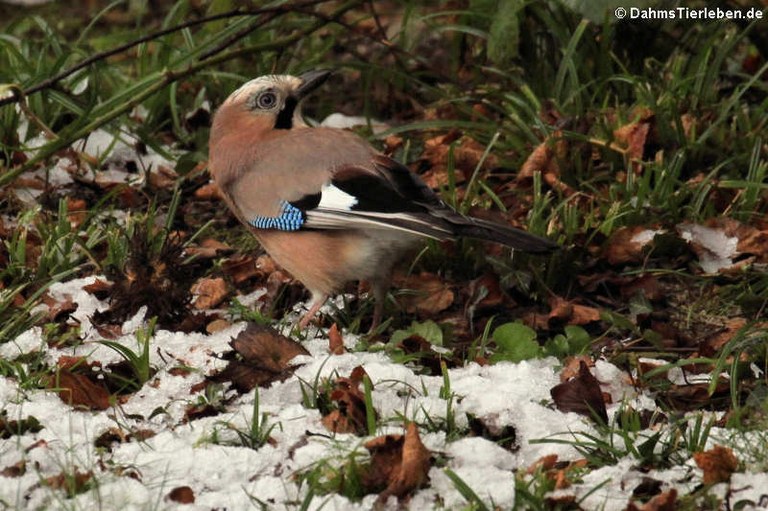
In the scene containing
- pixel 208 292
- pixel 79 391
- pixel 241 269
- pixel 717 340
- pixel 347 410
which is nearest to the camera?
pixel 347 410

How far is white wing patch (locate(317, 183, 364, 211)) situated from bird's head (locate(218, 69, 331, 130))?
608 millimetres

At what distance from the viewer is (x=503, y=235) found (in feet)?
14.0

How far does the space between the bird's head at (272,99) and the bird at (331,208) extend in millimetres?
74

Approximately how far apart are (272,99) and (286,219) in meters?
0.69

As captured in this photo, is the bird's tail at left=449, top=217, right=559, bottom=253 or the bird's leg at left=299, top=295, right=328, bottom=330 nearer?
the bird's tail at left=449, top=217, right=559, bottom=253

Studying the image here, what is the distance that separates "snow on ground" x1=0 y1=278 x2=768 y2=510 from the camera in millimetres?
3342

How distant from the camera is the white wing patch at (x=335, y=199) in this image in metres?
4.46

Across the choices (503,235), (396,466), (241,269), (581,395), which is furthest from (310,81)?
(396,466)

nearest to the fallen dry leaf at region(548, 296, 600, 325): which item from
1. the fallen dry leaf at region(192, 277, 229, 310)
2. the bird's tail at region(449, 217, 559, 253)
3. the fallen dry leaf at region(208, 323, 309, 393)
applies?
the bird's tail at region(449, 217, 559, 253)

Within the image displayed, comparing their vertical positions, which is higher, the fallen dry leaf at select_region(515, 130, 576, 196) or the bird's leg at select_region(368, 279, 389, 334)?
the fallen dry leaf at select_region(515, 130, 576, 196)

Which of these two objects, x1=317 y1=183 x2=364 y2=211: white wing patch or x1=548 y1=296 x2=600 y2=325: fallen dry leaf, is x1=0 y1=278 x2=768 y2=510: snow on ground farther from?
x1=317 y1=183 x2=364 y2=211: white wing patch

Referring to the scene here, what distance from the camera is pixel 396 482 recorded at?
3.34 m

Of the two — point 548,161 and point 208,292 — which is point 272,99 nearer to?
point 208,292

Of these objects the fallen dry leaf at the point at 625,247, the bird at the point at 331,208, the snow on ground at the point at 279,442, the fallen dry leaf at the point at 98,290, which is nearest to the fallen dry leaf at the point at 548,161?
the fallen dry leaf at the point at 625,247
